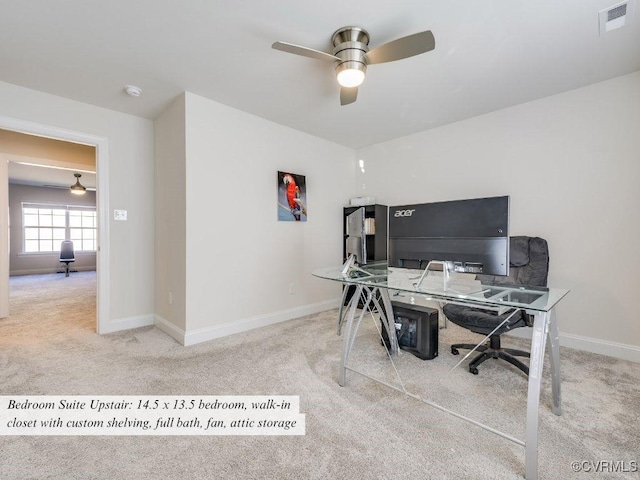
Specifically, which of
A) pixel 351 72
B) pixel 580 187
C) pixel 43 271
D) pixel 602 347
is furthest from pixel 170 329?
pixel 43 271

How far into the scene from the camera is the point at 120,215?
10.2ft

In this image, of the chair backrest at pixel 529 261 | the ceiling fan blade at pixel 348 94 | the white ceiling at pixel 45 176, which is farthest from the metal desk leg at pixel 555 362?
the white ceiling at pixel 45 176

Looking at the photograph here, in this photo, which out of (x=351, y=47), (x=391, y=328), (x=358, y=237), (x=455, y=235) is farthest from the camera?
(x=391, y=328)

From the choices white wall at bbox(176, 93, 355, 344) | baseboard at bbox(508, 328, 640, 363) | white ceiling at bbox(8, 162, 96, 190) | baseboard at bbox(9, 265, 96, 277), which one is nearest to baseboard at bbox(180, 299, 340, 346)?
white wall at bbox(176, 93, 355, 344)

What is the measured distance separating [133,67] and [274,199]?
170 centimetres

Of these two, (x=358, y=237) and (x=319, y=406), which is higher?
(x=358, y=237)

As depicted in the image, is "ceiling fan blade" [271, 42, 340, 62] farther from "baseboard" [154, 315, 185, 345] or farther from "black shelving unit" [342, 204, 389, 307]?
"baseboard" [154, 315, 185, 345]

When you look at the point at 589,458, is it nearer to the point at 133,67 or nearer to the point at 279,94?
the point at 279,94

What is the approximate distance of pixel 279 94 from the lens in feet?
8.79

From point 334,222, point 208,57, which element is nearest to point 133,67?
point 208,57

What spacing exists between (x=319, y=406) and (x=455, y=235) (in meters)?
1.29

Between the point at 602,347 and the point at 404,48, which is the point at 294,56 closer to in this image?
the point at 404,48

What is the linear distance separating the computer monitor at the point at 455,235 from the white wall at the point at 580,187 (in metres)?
1.82
